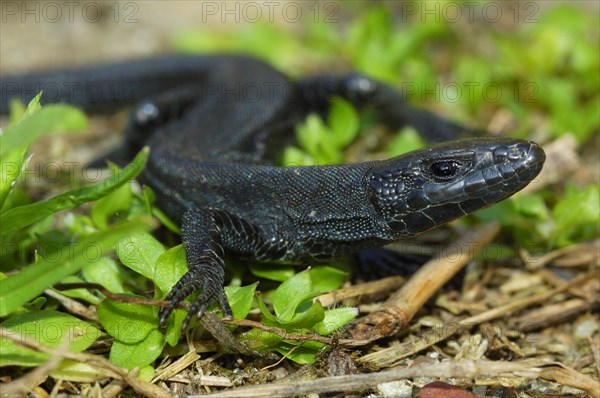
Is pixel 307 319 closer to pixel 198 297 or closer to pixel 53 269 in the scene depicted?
pixel 198 297

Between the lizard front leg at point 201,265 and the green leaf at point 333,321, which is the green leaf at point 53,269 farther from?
the green leaf at point 333,321

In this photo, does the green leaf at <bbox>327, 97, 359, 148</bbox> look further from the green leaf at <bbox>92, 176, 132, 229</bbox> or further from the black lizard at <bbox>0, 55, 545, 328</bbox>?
the green leaf at <bbox>92, 176, 132, 229</bbox>

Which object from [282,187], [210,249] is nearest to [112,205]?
[210,249]

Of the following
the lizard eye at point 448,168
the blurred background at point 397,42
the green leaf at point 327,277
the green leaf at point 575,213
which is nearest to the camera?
the lizard eye at point 448,168

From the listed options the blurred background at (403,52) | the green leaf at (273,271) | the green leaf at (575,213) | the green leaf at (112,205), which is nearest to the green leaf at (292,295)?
the green leaf at (273,271)

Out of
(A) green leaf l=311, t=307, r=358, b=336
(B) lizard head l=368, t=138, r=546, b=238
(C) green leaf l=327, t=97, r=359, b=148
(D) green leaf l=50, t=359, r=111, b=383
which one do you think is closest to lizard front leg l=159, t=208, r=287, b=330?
(D) green leaf l=50, t=359, r=111, b=383
